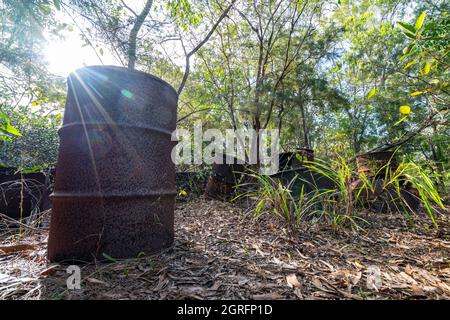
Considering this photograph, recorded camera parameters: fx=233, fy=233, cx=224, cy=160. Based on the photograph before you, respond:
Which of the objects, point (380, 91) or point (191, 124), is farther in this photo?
point (380, 91)

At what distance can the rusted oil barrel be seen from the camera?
1402 mm

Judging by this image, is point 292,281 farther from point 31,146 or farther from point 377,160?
point 31,146

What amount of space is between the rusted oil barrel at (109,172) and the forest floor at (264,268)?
140 millimetres

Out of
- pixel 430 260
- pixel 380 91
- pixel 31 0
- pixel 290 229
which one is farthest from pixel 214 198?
pixel 380 91

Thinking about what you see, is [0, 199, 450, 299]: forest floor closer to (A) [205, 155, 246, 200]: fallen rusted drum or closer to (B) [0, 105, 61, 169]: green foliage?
(A) [205, 155, 246, 200]: fallen rusted drum

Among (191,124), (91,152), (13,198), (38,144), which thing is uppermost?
(191,124)

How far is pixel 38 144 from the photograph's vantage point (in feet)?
13.5

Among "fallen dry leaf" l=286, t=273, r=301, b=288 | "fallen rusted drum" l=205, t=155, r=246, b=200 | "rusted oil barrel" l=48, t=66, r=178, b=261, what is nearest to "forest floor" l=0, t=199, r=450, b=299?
"fallen dry leaf" l=286, t=273, r=301, b=288

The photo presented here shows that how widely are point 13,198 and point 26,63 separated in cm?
240

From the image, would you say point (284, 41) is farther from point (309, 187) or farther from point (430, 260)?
point (430, 260)

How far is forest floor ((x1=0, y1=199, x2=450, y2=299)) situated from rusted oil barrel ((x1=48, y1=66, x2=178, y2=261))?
0.14m

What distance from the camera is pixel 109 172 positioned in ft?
4.70

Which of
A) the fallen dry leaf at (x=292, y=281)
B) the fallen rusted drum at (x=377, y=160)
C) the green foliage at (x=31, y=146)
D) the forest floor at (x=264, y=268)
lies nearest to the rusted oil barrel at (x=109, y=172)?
the forest floor at (x=264, y=268)

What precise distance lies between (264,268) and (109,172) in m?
1.08
